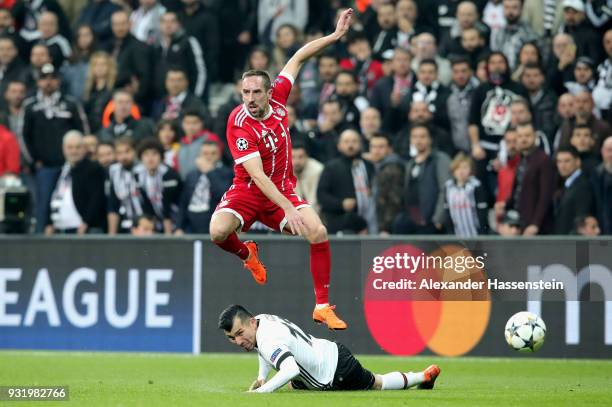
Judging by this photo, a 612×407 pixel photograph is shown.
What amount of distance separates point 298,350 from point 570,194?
6020 mm

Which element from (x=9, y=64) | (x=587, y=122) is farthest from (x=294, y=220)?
(x=9, y=64)

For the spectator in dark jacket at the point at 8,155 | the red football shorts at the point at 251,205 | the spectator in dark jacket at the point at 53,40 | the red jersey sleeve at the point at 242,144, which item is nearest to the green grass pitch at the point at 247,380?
the red football shorts at the point at 251,205

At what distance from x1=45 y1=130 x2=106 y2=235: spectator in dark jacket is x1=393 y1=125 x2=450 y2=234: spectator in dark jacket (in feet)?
13.4

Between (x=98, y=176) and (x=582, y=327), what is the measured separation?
21.9 feet

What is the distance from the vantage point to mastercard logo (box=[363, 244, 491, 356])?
1524cm

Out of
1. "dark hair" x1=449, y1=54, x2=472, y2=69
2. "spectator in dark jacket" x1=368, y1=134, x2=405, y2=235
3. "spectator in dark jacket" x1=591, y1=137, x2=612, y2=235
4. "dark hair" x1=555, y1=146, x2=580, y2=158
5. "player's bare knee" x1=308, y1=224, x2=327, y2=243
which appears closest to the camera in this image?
"player's bare knee" x1=308, y1=224, x2=327, y2=243

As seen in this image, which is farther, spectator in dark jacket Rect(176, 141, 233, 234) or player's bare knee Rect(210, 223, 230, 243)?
spectator in dark jacket Rect(176, 141, 233, 234)

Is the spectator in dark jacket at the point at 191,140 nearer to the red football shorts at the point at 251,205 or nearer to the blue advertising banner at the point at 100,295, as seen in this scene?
the blue advertising banner at the point at 100,295

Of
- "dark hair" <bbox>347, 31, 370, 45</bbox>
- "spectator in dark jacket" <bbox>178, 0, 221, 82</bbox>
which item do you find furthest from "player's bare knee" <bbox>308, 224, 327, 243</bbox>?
"spectator in dark jacket" <bbox>178, 0, 221, 82</bbox>

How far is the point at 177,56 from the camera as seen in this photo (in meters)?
19.8

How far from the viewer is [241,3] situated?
21.2 meters

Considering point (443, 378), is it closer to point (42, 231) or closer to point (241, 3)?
point (42, 231)

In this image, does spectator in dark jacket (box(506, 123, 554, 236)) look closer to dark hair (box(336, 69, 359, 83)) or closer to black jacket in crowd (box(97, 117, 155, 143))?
dark hair (box(336, 69, 359, 83))

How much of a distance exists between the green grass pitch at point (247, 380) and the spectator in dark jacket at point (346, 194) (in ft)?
5.99
